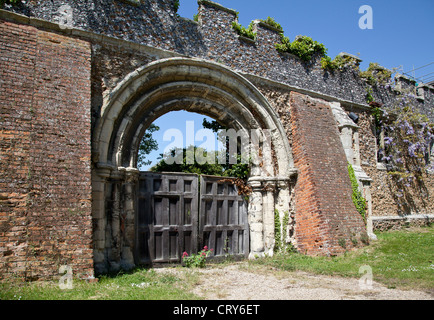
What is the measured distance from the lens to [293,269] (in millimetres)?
6434

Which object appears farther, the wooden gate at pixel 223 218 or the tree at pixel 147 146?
the tree at pixel 147 146

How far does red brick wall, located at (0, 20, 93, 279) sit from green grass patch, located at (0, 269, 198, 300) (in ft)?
0.84

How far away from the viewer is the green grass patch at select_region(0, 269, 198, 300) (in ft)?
14.0

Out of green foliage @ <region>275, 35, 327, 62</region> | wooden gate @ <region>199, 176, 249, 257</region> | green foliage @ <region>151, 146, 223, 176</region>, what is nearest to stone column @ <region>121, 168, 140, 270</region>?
wooden gate @ <region>199, 176, 249, 257</region>

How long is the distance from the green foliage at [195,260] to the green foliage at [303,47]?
5.79 m

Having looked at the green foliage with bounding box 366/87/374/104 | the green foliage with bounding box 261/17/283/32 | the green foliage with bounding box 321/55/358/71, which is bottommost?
the green foliage with bounding box 366/87/374/104

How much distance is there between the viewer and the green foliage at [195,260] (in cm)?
723

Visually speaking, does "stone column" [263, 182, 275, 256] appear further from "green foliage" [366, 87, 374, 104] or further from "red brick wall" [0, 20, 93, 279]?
"green foliage" [366, 87, 374, 104]

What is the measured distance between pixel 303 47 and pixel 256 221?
511 cm

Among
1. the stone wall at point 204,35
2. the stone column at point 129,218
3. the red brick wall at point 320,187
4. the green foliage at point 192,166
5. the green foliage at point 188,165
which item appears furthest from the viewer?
the green foliage at point 188,165

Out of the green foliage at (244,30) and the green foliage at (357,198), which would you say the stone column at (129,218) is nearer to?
the green foliage at (244,30)

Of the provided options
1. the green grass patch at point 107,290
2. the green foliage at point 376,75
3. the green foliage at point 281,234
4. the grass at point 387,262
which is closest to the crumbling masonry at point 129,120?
the green foliage at point 281,234

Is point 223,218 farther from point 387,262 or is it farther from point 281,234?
point 387,262

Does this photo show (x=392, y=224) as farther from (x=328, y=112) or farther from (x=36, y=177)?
(x=36, y=177)
